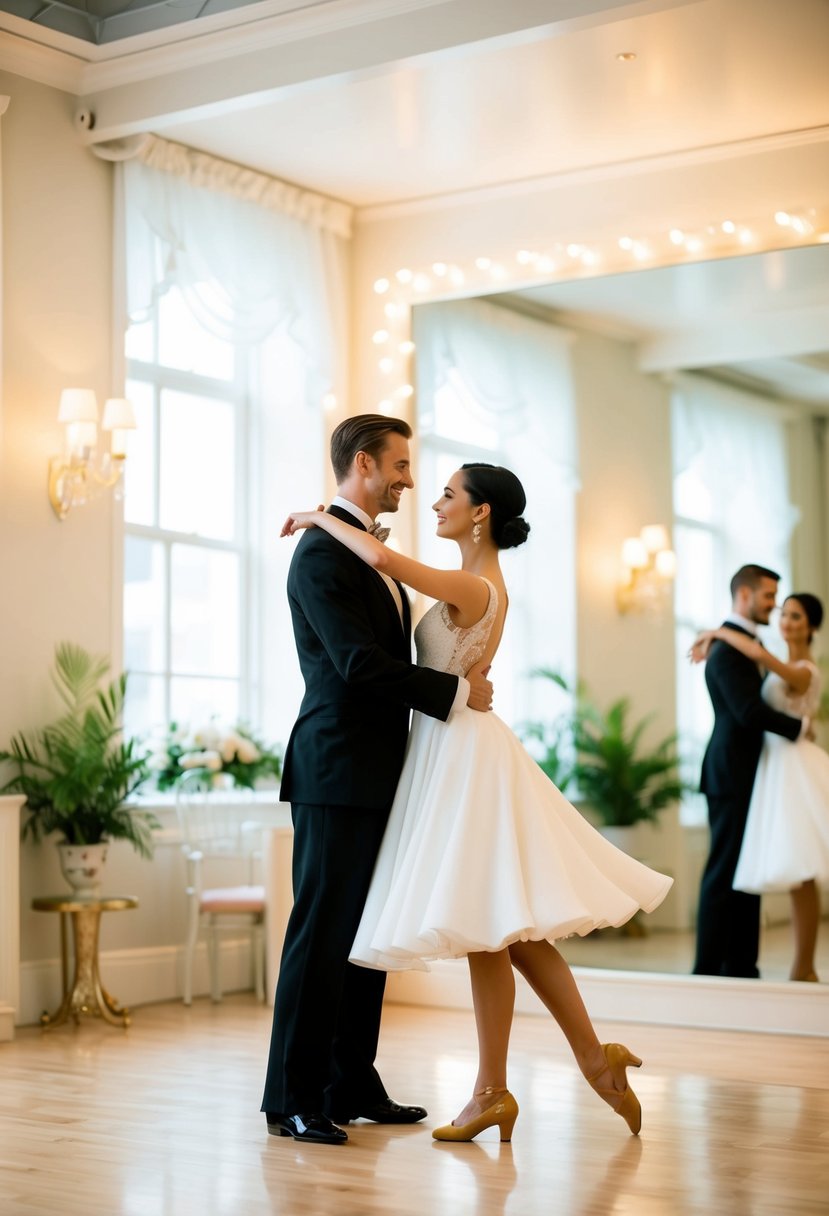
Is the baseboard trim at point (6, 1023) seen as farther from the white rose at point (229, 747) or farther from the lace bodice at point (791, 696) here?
the lace bodice at point (791, 696)

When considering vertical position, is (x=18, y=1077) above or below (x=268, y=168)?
below

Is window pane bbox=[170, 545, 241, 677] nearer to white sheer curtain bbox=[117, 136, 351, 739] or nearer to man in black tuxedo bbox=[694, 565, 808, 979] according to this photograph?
white sheer curtain bbox=[117, 136, 351, 739]

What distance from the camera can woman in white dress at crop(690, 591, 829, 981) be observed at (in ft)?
18.1

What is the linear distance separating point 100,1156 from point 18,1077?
1.08m

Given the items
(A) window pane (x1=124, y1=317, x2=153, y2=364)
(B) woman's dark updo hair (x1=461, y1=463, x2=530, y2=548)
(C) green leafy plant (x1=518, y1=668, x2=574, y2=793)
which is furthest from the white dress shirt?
(A) window pane (x1=124, y1=317, x2=153, y2=364)

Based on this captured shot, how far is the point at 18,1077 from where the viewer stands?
4562 mm

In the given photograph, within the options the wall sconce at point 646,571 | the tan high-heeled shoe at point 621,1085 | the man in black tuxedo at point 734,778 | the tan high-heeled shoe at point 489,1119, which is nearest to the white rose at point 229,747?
the wall sconce at point 646,571

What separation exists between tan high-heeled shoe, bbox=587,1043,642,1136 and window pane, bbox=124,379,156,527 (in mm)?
3507

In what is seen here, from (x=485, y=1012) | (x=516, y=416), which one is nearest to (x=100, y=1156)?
(x=485, y=1012)

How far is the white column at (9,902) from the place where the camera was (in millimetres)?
5230

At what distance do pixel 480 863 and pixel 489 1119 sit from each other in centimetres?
64

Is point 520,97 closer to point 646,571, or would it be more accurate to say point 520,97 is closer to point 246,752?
Result: point 646,571

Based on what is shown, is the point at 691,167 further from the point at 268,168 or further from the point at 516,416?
the point at 268,168

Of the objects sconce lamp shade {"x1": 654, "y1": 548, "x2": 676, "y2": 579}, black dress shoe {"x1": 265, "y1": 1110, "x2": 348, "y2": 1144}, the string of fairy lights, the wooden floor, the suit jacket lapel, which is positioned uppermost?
the string of fairy lights
